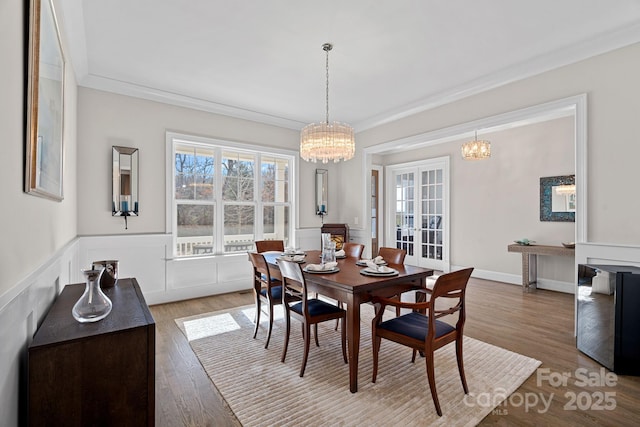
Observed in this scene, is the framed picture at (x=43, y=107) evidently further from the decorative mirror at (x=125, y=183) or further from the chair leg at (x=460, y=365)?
the chair leg at (x=460, y=365)

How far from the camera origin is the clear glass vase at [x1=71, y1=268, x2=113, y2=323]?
57.3 inches

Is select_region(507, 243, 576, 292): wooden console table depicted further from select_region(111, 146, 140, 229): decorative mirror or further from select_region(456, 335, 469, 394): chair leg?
select_region(111, 146, 140, 229): decorative mirror

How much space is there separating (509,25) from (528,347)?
2905 millimetres

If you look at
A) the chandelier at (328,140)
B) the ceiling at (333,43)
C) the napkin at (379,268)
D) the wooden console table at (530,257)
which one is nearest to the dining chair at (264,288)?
the napkin at (379,268)

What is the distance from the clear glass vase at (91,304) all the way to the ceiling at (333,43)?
2.16m

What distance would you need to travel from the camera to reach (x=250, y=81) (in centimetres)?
386

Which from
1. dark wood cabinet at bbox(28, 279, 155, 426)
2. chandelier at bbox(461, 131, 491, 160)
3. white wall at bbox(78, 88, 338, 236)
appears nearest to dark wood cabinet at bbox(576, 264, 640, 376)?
chandelier at bbox(461, 131, 491, 160)

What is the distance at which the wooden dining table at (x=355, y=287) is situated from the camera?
7.16 ft

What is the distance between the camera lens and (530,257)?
507cm

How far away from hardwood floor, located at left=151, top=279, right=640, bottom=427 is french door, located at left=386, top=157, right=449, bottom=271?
2.73 m

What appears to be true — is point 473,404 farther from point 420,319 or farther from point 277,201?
point 277,201

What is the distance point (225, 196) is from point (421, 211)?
4268 mm

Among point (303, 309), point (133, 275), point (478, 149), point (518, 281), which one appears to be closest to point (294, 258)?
point (303, 309)

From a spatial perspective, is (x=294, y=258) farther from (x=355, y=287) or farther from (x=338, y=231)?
(x=338, y=231)
